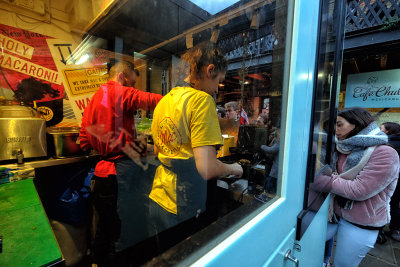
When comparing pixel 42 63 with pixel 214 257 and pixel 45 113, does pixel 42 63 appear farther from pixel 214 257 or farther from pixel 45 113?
pixel 214 257

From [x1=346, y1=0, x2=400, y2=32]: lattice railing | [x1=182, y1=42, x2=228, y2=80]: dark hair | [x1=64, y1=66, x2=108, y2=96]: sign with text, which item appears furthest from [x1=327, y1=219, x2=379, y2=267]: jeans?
[x1=346, y1=0, x2=400, y2=32]: lattice railing

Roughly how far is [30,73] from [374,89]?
7939 millimetres

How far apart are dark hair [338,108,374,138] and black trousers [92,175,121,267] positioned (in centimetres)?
239

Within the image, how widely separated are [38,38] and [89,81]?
0.72 meters

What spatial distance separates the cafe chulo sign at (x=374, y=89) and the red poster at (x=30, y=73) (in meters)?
7.55

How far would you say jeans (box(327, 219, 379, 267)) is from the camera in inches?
61.9

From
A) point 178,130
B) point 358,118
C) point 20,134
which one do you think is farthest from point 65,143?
point 358,118

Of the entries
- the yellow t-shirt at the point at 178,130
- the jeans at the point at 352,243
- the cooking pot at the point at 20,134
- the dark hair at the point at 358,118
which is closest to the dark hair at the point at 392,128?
the dark hair at the point at 358,118

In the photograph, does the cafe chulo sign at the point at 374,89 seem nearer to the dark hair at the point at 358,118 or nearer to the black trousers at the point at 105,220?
the dark hair at the point at 358,118

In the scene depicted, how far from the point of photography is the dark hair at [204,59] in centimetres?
103

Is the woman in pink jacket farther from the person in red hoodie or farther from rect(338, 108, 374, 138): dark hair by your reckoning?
the person in red hoodie

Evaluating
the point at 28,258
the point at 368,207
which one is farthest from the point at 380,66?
the point at 28,258

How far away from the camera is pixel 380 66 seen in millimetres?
5492

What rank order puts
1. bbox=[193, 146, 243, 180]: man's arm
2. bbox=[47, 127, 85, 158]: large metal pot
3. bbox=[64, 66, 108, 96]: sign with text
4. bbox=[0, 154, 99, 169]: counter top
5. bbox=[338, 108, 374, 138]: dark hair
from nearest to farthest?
bbox=[193, 146, 243, 180]: man's arm → bbox=[0, 154, 99, 169]: counter top → bbox=[338, 108, 374, 138]: dark hair → bbox=[47, 127, 85, 158]: large metal pot → bbox=[64, 66, 108, 96]: sign with text
